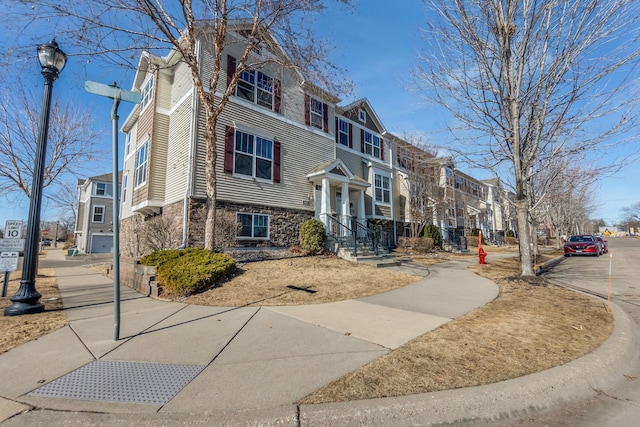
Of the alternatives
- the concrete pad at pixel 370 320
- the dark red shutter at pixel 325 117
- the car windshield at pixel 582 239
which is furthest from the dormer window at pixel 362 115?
the car windshield at pixel 582 239

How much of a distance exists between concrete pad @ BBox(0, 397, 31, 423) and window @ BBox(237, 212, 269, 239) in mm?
8973

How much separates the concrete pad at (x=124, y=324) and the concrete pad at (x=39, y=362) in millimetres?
145

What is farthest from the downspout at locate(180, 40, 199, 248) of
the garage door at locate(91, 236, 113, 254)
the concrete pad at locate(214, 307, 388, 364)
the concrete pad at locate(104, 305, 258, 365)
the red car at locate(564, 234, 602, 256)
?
the garage door at locate(91, 236, 113, 254)

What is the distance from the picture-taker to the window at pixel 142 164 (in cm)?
1328

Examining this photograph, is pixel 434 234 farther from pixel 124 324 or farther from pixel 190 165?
pixel 124 324

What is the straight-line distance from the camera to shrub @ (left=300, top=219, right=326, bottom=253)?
41.8 feet

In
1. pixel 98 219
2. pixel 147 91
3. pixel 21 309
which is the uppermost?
pixel 147 91

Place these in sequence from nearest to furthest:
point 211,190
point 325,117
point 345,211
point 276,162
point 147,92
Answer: point 211,190 < point 276,162 < point 147,92 < point 345,211 < point 325,117

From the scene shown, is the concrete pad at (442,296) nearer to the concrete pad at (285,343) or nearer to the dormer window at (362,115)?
the concrete pad at (285,343)

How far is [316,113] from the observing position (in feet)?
52.9

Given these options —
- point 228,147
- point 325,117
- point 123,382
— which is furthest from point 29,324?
point 325,117

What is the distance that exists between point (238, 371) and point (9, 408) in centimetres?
179

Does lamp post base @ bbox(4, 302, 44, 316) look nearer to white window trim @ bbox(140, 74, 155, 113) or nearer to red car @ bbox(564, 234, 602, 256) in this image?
white window trim @ bbox(140, 74, 155, 113)

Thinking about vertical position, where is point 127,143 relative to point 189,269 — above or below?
above
